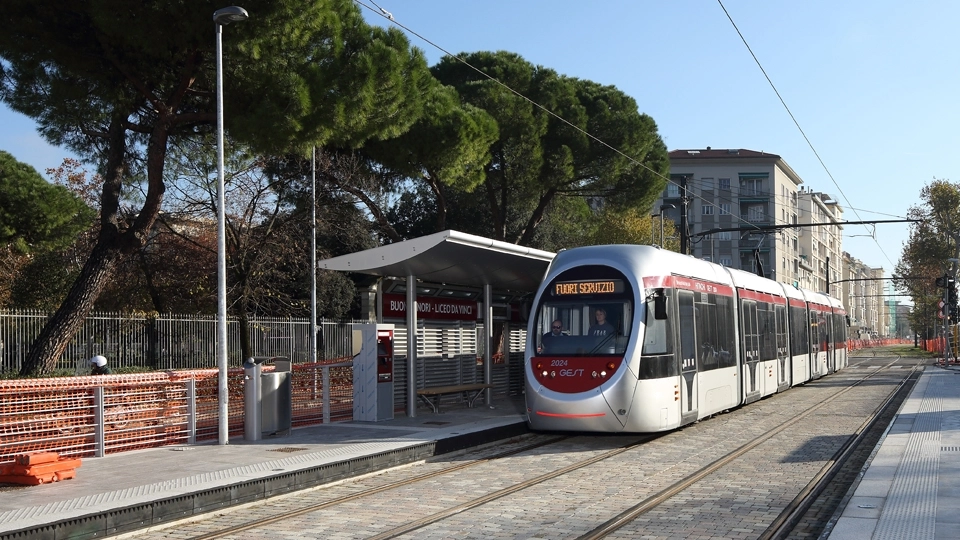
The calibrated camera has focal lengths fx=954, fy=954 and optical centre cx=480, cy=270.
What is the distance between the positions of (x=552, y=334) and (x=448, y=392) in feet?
13.5

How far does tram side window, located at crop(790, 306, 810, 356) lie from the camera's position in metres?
25.4

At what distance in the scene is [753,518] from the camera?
8.58m

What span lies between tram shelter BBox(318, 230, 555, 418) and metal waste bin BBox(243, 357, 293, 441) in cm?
208

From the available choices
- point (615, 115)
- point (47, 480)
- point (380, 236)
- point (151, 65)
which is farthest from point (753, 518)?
point (380, 236)

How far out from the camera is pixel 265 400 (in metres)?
14.4

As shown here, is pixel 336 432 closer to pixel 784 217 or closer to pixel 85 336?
pixel 85 336

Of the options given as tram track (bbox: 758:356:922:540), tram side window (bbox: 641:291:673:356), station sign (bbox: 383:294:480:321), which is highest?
station sign (bbox: 383:294:480:321)

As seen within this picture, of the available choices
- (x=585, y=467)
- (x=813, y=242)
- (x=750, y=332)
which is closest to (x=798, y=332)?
(x=750, y=332)

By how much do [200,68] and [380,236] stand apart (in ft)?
71.2

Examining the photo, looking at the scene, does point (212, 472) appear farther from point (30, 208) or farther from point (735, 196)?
point (735, 196)

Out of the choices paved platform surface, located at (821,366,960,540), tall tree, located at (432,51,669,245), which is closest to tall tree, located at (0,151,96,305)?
tall tree, located at (432,51,669,245)

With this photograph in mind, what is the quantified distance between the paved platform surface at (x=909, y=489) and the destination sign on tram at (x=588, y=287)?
4270 millimetres

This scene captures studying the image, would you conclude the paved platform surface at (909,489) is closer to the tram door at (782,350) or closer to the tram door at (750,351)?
the tram door at (750,351)

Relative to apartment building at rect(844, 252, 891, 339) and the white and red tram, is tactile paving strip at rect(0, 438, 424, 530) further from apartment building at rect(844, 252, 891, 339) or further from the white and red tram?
apartment building at rect(844, 252, 891, 339)
